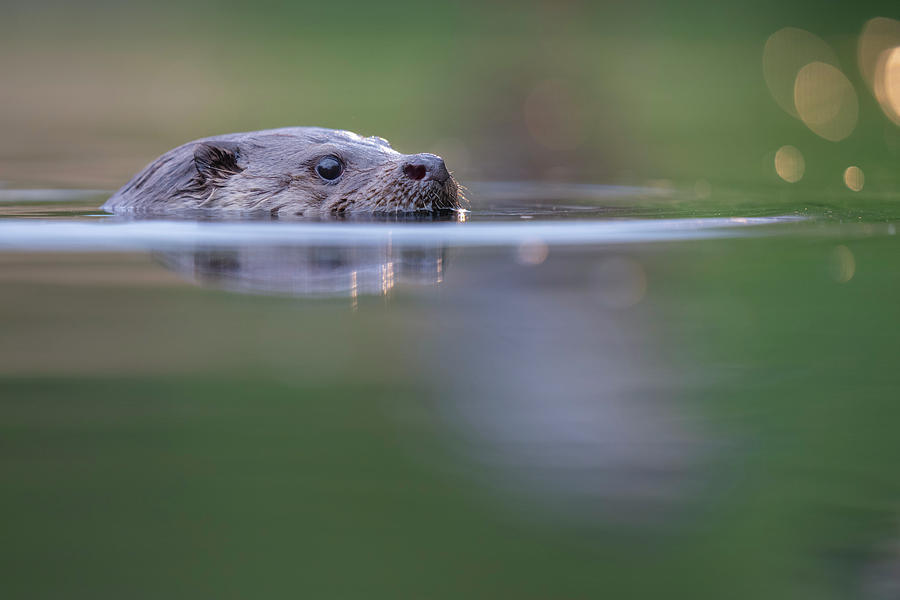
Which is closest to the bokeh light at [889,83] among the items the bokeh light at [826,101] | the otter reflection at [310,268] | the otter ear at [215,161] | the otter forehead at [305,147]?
the bokeh light at [826,101]

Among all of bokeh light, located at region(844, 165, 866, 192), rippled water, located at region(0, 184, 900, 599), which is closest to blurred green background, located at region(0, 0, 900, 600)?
rippled water, located at region(0, 184, 900, 599)

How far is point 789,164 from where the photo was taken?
12.6 metres

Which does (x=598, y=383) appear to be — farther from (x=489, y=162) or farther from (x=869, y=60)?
(x=869, y=60)

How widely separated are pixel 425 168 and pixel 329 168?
83 cm

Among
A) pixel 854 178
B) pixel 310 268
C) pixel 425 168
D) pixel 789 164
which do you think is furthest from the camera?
pixel 789 164

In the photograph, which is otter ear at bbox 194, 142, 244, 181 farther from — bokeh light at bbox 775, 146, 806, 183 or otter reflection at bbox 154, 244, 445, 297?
A: bokeh light at bbox 775, 146, 806, 183

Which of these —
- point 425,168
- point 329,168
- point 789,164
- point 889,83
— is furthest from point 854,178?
point 889,83

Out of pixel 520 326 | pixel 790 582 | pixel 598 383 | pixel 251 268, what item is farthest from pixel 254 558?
pixel 251 268

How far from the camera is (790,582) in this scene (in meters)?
2.48

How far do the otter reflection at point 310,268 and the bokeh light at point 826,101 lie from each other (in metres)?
10.8

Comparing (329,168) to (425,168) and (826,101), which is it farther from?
(826,101)

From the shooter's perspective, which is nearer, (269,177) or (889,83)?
(269,177)

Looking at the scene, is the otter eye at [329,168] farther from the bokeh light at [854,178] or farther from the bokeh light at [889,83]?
the bokeh light at [889,83]

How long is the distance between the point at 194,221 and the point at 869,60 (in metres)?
16.4
